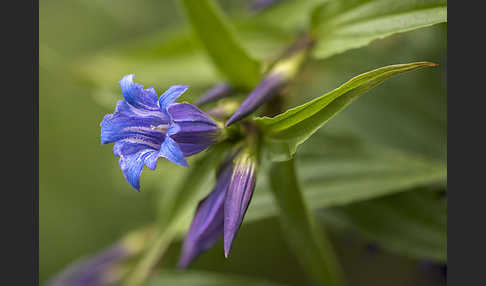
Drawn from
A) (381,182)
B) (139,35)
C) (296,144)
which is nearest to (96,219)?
(139,35)

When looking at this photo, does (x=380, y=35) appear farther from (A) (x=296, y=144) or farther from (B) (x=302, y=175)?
(B) (x=302, y=175)

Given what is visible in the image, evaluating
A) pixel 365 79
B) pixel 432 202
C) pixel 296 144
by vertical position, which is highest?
pixel 365 79

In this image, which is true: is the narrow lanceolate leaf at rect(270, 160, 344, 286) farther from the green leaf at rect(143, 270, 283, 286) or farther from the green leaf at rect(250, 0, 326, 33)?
the green leaf at rect(250, 0, 326, 33)

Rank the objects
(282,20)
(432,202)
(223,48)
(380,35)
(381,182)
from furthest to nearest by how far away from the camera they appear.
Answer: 1. (282,20)
2. (432,202)
3. (381,182)
4. (223,48)
5. (380,35)

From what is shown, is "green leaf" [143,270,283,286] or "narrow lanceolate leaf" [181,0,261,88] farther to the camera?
"green leaf" [143,270,283,286]

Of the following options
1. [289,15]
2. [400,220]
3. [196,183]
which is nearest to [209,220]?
[196,183]

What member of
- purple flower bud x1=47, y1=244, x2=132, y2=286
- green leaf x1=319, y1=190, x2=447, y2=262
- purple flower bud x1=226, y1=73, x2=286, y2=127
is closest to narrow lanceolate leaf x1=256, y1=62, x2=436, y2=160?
purple flower bud x1=226, y1=73, x2=286, y2=127

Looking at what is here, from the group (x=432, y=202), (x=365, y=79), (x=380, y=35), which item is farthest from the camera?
(x=432, y=202)

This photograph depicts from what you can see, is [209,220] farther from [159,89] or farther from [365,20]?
[159,89]
